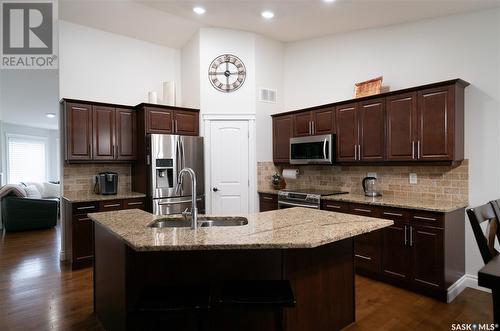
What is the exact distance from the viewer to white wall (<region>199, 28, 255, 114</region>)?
4.58 meters

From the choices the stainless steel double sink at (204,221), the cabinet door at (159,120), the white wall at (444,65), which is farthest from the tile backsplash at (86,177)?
the white wall at (444,65)

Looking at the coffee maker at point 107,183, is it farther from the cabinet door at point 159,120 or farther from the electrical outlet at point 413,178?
the electrical outlet at point 413,178

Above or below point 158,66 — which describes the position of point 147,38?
above

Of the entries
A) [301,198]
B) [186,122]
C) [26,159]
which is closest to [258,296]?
[301,198]

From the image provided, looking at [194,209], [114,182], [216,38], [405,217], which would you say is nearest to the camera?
[194,209]

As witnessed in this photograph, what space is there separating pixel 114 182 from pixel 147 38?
2.39m

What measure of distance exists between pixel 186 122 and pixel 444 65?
347 centimetres

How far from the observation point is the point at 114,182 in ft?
14.1

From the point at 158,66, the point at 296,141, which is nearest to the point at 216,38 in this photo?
the point at 158,66

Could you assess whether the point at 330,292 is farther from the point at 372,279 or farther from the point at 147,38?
the point at 147,38

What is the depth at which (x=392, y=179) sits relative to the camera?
3875 mm

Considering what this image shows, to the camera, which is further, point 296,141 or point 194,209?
point 296,141

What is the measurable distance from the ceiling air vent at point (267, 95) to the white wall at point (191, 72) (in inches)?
39.5

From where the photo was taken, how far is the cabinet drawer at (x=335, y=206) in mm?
3659
